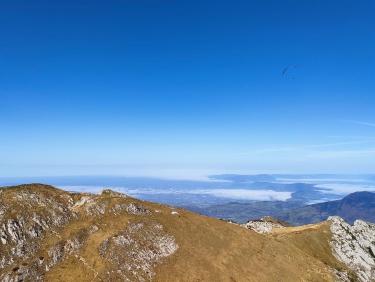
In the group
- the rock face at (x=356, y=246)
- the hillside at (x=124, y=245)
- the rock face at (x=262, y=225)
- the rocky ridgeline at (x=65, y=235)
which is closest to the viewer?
the rocky ridgeline at (x=65, y=235)

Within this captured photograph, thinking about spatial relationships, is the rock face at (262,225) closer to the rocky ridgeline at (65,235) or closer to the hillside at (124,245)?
the hillside at (124,245)

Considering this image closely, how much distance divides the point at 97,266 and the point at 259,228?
76.7m

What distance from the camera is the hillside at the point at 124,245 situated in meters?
66.1

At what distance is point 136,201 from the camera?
86125 mm

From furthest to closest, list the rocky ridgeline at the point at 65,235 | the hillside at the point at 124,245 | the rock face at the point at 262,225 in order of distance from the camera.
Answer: the rock face at the point at 262,225 → the hillside at the point at 124,245 → the rocky ridgeline at the point at 65,235

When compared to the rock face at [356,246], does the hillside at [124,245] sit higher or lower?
higher

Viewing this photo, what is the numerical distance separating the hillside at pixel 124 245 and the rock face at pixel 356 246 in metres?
10.5

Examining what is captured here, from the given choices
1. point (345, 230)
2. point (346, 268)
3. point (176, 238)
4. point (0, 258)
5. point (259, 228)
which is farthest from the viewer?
point (259, 228)

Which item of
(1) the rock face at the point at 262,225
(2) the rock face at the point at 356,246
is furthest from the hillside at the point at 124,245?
(1) the rock face at the point at 262,225

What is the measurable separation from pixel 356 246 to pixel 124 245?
235 feet

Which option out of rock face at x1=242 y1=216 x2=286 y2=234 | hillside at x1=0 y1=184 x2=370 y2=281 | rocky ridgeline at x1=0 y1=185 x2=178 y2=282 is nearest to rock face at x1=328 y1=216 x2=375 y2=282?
hillside at x1=0 y1=184 x2=370 y2=281

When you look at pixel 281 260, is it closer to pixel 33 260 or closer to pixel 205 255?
pixel 205 255

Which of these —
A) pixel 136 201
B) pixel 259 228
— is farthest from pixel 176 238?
pixel 259 228

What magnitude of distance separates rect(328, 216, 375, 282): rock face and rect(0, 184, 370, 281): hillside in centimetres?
1049
